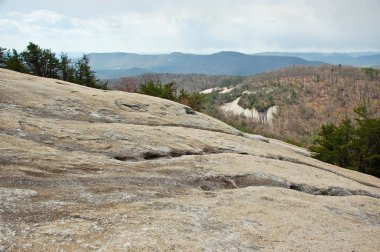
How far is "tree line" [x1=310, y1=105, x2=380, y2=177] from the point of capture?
148 feet

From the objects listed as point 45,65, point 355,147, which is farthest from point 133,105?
point 45,65

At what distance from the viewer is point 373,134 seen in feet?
147

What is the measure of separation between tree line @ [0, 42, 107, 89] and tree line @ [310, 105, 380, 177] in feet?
178

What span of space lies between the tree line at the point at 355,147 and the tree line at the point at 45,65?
54352 mm

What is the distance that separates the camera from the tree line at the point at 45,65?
2879 inches

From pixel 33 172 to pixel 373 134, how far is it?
42243 mm

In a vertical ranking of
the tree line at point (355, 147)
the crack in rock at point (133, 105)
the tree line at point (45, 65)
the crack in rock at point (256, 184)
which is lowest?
the tree line at point (355, 147)

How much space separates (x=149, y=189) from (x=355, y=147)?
129 ft

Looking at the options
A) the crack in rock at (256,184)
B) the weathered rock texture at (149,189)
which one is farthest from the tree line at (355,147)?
the crack in rock at (256,184)

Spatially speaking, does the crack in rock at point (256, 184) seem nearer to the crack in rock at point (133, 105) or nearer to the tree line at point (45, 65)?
the crack in rock at point (133, 105)

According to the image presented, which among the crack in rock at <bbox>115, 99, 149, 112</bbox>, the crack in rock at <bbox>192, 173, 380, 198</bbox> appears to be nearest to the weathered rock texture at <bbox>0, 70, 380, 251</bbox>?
the crack in rock at <bbox>192, 173, 380, 198</bbox>

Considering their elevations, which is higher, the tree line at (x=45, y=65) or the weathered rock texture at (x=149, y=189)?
the tree line at (x=45, y=65)

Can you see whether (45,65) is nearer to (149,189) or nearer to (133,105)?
(133,105)

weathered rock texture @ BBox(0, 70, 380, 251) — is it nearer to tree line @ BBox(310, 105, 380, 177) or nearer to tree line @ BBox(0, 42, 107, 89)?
tree line @ BBox(310, 105, 380, 177)
